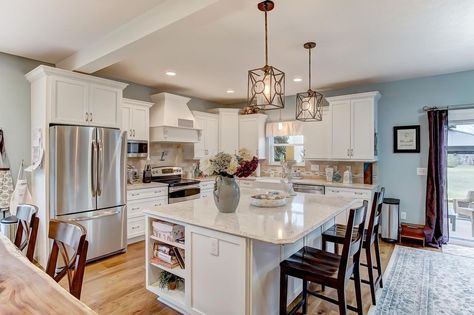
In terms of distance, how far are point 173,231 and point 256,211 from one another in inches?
29.7

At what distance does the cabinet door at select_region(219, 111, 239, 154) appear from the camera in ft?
19.9

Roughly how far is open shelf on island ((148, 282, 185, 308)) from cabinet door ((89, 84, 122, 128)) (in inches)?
87.5

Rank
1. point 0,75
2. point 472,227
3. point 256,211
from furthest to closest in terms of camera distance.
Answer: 1. point 472,227
2. point 0,75
3. point 256,211

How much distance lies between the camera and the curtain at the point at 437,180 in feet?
13.7

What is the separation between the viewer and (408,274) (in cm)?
317

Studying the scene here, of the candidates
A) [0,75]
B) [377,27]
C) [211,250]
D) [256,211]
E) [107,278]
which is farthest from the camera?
[0,75]

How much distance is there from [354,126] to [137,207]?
3.80 metres

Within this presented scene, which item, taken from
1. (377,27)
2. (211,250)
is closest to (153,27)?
(211,250)

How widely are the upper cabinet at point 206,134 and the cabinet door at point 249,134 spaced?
545mm

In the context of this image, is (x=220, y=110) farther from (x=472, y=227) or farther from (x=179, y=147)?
(x=472, y=227)

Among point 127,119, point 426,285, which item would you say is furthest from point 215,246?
point 127,119

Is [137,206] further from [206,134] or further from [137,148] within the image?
[206,134]

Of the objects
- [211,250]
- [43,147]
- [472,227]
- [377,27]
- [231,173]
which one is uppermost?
[377,27]

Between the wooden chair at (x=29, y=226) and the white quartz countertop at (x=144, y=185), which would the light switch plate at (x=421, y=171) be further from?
the wooden chair at (x=29, y=226)
